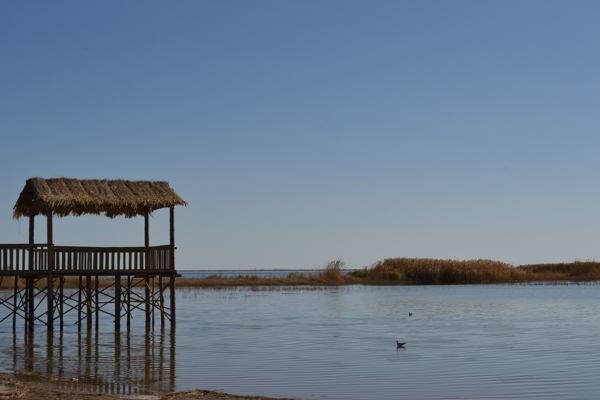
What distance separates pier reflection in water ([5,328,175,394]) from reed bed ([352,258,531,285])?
39.0m

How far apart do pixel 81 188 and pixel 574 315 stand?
67.7ft

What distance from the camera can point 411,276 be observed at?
61.2 meters

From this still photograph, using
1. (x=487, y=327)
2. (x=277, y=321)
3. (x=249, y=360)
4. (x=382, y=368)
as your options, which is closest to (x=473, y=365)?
(x=382, y=368)

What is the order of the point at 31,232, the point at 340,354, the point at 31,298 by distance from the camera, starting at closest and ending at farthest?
the point at 340,354, the point at 31,232, the point at 31,298

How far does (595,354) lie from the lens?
715 inches

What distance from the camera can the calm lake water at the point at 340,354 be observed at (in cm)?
1362

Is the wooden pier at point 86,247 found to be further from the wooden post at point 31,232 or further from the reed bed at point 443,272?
the reed bed at point 443,272

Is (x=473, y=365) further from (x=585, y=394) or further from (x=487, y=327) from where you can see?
(x=487, y=327)

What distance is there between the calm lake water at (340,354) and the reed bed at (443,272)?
26.1 metres

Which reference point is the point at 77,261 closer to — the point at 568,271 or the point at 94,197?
the point at 94,197

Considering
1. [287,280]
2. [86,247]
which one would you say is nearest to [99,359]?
[86,247]

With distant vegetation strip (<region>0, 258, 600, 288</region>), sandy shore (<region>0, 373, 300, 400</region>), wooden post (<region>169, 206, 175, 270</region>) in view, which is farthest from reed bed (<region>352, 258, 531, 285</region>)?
sandy shore (<region>0, 373, 300, 400</region>)

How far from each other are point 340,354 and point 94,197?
9.66m

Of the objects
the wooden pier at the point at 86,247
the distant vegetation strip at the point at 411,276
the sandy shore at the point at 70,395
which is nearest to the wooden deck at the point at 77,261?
the wooden pier at the point at 86,247
